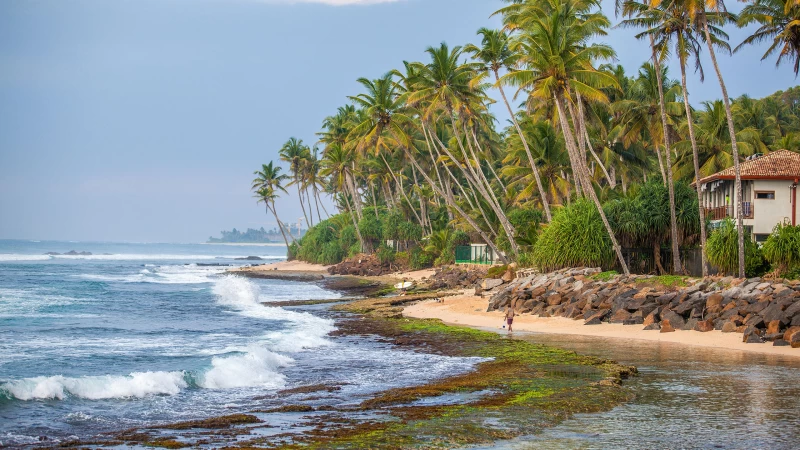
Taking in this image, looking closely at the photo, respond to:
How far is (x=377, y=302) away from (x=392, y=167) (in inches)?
1263

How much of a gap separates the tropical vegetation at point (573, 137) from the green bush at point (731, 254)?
75 mm

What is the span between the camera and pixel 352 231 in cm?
7212

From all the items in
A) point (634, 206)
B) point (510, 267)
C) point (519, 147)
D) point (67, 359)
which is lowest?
point (67, 359)

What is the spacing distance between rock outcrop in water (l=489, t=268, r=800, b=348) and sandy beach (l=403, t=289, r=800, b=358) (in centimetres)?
38

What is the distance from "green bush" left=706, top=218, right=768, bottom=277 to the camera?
27.9m

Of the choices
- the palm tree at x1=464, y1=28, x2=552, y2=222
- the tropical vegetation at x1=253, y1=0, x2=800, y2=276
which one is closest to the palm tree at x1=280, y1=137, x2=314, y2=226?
the tropical vegetation at x1=253, y1=0, x2=800, y2=276

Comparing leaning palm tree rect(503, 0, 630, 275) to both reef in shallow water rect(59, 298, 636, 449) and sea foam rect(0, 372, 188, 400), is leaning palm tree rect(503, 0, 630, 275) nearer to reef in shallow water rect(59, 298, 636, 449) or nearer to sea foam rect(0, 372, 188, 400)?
Result: reef in shallow water rect(59, 298, 636, 449)

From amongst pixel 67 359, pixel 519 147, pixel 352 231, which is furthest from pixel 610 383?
pixel 352 231

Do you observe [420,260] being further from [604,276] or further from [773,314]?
[773,314]

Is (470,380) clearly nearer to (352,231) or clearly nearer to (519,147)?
(519,147)

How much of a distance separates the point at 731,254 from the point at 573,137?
17333 mm

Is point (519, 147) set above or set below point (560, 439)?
above

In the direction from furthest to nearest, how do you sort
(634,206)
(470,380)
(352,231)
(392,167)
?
1. (352,231)
2. (392,167)
3. (634,206)
4. (470,380)

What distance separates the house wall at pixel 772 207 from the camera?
111 ft
